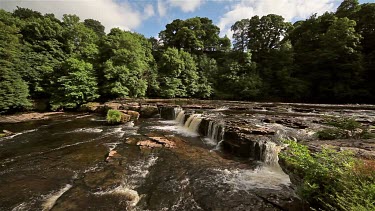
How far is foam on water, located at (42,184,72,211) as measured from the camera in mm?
4756

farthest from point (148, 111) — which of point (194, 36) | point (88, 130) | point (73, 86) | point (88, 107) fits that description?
point (194, 36)

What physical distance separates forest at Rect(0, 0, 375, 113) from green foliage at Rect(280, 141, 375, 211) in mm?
20168

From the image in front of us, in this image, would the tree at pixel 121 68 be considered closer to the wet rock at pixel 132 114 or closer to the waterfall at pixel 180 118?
the wet rock at pixel 132 114

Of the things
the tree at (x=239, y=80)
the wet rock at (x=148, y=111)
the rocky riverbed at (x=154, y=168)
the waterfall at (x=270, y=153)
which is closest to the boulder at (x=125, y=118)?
the wet rock at (x=148, y=111)

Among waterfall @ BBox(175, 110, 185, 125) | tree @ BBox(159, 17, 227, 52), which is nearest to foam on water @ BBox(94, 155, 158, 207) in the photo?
waterfall @ BBox(175, 110, 185, 125)

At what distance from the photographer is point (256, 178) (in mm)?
6242

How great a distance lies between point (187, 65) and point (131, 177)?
85.7ft

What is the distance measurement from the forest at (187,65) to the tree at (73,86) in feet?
0.28

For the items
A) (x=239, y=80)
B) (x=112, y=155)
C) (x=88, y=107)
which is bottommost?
(x=112, y=155)

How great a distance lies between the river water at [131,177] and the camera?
4947 millimetres

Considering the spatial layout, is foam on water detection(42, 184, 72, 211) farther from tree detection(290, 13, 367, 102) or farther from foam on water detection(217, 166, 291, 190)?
tree detection(290, 13, 367, 102)

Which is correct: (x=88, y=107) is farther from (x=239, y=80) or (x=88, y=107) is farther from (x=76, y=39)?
(x=239, y=80)

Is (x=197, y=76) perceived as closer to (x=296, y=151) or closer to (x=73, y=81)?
(x=73, y=81)

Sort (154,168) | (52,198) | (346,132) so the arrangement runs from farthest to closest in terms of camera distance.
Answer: (346,132), (154,168), (52,198)
